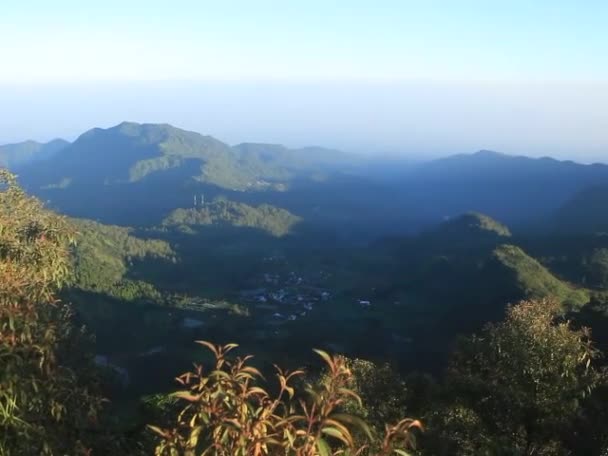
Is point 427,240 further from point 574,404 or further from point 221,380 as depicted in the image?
point 221,380

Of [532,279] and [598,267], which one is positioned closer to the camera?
[532,279]

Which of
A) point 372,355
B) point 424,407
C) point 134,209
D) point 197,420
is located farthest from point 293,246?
point 197,420

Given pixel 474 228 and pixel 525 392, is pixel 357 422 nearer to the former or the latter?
pixel 525 392

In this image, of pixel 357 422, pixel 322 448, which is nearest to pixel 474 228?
pixel 357 422

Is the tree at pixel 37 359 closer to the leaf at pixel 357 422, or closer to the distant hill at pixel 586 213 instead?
the leaf at pixel 357 422

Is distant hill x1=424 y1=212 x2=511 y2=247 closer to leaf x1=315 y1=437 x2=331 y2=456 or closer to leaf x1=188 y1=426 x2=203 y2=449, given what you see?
leaf x1=188 y1=426 x2=203 y2=449

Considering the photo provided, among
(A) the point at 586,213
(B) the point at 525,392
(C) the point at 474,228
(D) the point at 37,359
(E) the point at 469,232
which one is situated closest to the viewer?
(D) the point at 37,359
